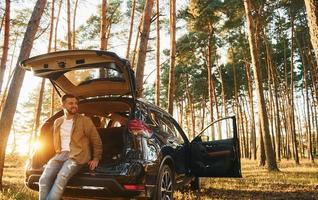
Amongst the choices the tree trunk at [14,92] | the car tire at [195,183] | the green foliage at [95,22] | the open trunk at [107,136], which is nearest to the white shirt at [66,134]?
the open trunk at [107,136]

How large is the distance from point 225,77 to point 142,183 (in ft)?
102

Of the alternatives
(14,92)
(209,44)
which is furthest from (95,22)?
(14,92)

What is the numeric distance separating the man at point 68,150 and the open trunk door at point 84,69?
1.74ft

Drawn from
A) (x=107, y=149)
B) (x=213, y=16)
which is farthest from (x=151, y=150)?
(x=213, y=16)

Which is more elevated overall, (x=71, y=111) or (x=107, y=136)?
(x=71, y=111)

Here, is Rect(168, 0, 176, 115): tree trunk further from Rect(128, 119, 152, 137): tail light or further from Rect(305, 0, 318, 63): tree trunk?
Rect(128, 119, 152, 137): tail light

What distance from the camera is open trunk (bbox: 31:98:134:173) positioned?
4594 millimetres

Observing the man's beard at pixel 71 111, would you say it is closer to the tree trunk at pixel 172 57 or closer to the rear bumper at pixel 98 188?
the rear bumper at pixel 98 188

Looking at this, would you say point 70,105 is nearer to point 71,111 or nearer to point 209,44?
point 71,111

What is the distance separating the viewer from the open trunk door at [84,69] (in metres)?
4.84

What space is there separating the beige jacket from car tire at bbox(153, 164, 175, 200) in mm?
867

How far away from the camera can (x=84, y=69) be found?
17.4 ft

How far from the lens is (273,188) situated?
29.5 ft

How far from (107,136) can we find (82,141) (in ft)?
2.41
